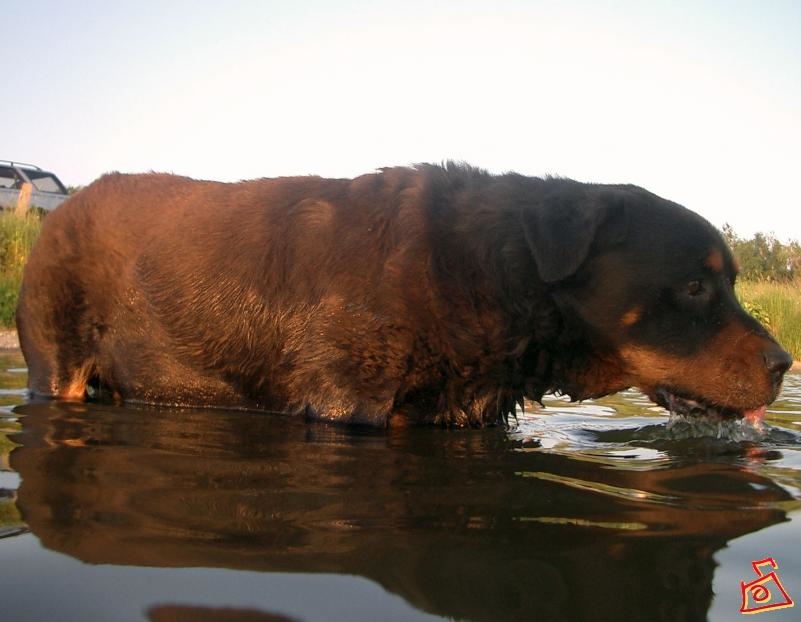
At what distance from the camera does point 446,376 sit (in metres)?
4.66

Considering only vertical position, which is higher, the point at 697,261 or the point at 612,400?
the point at 697,261

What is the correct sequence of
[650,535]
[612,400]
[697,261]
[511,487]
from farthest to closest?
1. [612,400]
2. [697,261]
3. [511,487]
4. [650,535]

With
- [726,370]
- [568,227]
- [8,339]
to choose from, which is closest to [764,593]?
[726,370]

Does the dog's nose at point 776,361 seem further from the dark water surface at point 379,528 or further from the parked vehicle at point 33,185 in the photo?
the parked vehicle at point 33,185

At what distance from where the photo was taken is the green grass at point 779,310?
17188 mm

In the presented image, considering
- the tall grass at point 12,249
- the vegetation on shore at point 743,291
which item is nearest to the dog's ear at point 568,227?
the vegetation on shore at point 743,291

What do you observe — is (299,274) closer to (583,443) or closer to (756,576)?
(583,443)

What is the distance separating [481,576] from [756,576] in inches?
28.3

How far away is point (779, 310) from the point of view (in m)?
18.0

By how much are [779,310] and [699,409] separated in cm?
1499

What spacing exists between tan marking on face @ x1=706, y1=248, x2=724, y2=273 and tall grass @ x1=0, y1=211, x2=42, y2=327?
10776 mm

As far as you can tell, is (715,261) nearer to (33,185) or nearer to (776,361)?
(776,361)

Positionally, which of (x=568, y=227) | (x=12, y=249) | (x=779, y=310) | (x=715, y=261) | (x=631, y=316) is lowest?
(x=631, y=316)

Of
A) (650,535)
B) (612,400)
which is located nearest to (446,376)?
(650,535)
